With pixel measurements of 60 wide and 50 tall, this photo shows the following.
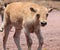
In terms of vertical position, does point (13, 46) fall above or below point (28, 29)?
below

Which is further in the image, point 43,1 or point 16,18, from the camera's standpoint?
point 43,1

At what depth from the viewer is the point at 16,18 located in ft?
29.6

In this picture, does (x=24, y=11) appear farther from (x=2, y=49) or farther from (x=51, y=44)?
(x=51, y=44)

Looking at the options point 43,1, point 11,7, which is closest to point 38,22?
point 11,7

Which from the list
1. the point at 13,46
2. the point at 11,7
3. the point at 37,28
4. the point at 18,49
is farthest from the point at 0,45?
the point at 37,28

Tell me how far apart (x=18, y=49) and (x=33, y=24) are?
1.62 metres

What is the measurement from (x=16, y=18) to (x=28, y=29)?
26.0 inches

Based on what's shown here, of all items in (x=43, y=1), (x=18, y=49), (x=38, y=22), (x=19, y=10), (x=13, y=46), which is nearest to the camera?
(x=38, y=22)

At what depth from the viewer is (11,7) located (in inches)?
373

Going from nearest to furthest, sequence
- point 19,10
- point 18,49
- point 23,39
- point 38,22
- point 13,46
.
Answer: point 38,22 → point 19,10 → point 18,49 → point 13,46 → point 23,39

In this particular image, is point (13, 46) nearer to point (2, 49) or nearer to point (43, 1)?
point (2, 49)

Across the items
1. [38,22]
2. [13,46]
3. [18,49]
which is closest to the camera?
[38,22]

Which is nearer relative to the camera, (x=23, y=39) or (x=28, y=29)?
(x=28, y=29)

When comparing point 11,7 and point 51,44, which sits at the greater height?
point 11,7
